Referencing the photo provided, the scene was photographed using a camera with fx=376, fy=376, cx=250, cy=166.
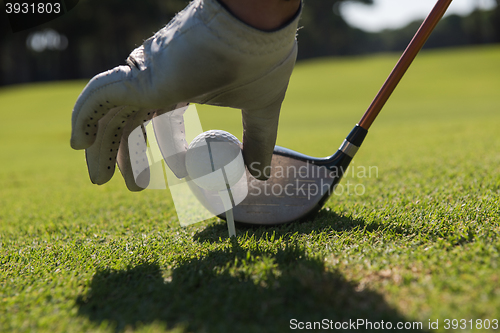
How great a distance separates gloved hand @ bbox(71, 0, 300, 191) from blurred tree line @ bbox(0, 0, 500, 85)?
26995 millimetres

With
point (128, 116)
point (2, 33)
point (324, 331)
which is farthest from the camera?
point (2, 33)

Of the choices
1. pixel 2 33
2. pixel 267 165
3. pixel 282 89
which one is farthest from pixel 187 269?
pixel 2 33

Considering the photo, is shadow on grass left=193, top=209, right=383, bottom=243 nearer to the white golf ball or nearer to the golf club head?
the golf club head

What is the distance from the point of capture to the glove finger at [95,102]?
162cm

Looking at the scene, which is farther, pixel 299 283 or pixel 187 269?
pixel 187 269

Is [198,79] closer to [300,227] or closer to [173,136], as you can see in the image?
[173,136]

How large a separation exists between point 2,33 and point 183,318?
3965cm

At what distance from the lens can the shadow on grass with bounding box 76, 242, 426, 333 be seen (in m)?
1.22

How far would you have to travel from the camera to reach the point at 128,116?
1.83 meters

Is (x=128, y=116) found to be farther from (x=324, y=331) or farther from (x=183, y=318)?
(x=324, y=331)

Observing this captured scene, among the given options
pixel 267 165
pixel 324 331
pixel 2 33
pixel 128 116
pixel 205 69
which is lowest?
pixel 324 331

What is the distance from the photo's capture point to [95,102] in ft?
5.53

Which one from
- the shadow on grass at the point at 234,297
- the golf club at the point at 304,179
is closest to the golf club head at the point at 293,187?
the golf club at the point at 304,179

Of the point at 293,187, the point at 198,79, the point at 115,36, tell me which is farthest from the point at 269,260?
the point at 115,36
